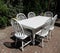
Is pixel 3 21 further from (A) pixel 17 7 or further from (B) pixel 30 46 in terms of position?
(B) pixel 30 46

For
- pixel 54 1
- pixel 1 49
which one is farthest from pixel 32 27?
pixel 54 1

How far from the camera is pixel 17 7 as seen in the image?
6648mm

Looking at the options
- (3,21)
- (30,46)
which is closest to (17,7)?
(3,21)

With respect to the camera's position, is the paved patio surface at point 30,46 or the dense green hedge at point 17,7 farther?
the dense green hedge at point 17,7

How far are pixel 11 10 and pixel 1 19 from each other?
0.84m

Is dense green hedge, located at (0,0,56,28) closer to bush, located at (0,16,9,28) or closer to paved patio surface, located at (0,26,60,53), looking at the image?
bush, located at (0,16,9,28)

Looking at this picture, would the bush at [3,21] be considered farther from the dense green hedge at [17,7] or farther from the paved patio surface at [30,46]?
the paved patio surface at [30,46]

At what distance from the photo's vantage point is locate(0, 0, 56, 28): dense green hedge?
5840 millimetres

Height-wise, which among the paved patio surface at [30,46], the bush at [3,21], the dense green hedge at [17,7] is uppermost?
the dense green hedge at [17,7]

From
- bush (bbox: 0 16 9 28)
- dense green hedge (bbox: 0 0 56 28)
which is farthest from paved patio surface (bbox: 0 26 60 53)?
dense green hedge (bbox: 0 0 56 28)

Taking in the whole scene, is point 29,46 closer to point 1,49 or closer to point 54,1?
point 1,49

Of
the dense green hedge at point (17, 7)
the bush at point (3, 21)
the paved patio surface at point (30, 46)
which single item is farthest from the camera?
the dense green hedge at point (17, 7)

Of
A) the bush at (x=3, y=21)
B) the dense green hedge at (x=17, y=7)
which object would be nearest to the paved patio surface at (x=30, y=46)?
the bush at (x=3, y=21)

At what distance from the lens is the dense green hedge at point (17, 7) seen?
5.84 meters
